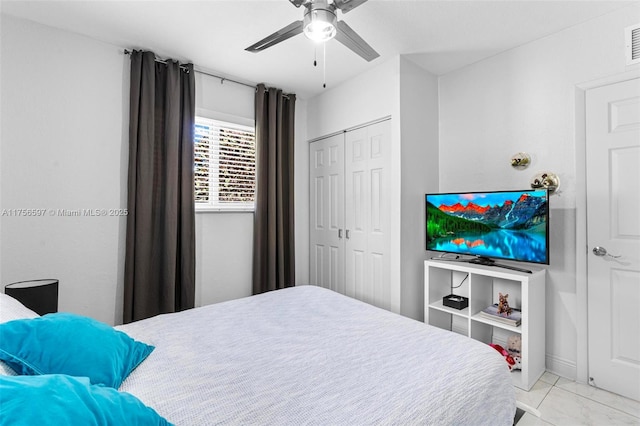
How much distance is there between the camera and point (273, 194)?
348cm

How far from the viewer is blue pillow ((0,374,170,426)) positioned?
0.60 meters

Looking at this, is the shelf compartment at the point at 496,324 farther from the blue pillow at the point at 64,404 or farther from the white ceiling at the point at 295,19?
the blue pillow at the point at 64,404

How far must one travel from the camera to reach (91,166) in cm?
254

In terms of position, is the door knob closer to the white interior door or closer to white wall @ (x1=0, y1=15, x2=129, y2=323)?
the white interior door

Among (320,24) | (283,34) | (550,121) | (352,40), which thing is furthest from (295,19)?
(550,121)

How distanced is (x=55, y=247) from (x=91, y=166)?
68 cm

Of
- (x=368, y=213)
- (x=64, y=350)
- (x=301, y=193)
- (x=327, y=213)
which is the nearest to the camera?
(x=64, y=350)

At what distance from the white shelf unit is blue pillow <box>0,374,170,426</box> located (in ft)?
7.82

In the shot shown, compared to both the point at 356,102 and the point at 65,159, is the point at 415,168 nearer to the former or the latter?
the point at 356,102

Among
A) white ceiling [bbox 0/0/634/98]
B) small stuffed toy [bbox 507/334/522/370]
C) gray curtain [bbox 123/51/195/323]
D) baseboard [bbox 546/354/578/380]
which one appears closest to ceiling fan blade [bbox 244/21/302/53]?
white ceiling [bbox 0/0/634/98]

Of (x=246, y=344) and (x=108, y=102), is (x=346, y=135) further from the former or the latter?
(x=246, y=344)

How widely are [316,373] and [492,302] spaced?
7.29 ft

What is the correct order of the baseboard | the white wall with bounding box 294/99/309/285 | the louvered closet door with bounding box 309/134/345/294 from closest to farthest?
the baseboard
the louvered closet door with bounding box 309/134/345/294
the white wall with bounding box 294/99/309/285

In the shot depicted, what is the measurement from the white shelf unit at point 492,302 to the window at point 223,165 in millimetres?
2051
